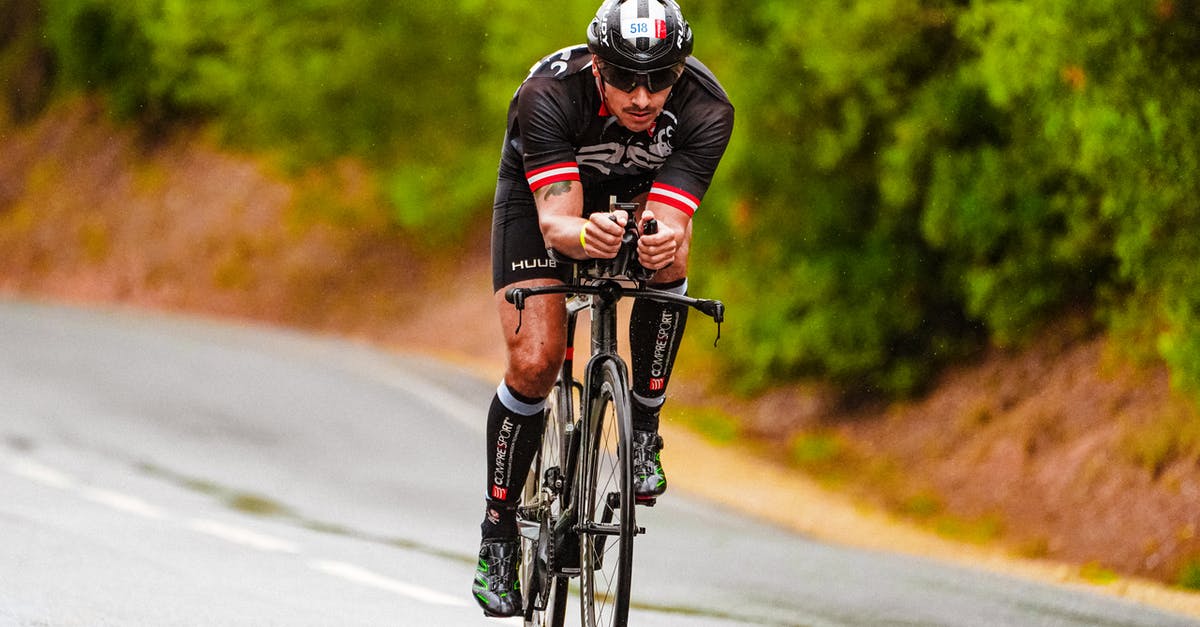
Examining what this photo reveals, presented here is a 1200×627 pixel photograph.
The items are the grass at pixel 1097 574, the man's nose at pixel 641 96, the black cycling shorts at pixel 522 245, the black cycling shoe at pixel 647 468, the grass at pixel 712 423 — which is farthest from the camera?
Result: the grass at pixel 712 423

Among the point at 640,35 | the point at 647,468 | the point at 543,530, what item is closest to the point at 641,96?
the point at 640,35

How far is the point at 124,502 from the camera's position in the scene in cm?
1120

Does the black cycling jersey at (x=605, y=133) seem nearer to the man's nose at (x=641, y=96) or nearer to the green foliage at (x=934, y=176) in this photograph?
the man's nose at (x=641, y=96)

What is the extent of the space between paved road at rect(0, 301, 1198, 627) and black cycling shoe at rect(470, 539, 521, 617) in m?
1.33

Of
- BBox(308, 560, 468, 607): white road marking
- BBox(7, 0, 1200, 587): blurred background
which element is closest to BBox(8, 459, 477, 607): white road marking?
BBox(308, 560, 468, 607): white road marking

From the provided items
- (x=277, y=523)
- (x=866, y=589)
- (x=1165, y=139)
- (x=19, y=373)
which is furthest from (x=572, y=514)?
(x=19, y=373)

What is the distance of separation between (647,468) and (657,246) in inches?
31.0

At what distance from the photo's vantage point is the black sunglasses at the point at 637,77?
5266 mm

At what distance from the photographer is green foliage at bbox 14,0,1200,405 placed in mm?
12508

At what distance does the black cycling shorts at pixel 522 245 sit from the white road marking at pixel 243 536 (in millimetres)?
4091

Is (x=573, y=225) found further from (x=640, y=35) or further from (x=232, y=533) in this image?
(x=232, y=533)

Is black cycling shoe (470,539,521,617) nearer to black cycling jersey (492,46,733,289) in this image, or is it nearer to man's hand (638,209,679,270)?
black cycling jersey (492,46,733,289)

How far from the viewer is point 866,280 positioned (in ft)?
60.8

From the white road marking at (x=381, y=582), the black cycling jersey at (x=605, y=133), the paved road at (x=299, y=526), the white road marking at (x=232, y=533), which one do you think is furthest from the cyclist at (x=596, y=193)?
the white road marking at (x=381, y=582)
